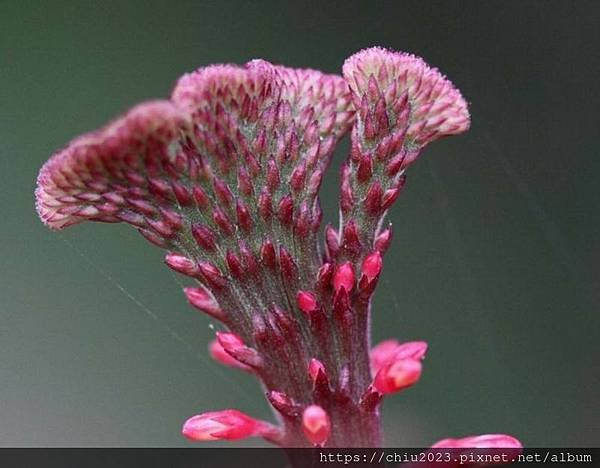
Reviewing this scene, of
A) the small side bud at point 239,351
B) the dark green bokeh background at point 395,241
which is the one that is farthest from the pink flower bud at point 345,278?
the dark green bokeh background at point 395,241

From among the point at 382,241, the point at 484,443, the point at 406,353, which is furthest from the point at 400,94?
the point at 484,443

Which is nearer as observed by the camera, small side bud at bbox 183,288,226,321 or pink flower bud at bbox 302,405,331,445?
pink flower bud at bbox 302,405,331,445

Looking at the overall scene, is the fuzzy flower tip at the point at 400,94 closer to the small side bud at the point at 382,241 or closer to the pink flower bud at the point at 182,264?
the small side bud at the point at 382,241

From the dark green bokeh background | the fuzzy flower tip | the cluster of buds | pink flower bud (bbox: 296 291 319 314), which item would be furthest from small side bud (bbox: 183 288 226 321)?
the dark green bokeh background

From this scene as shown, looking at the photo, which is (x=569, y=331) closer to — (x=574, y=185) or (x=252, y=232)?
(x=574, y=185)

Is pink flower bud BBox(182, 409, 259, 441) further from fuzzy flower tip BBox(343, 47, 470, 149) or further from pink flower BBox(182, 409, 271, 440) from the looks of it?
fuzzy flower tip BBox(343, 47, 470, 149)

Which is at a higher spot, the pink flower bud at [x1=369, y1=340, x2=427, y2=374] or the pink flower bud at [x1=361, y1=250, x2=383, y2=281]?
the pink flower bud at [x1=361, y1=250, x2=383, y2=281]

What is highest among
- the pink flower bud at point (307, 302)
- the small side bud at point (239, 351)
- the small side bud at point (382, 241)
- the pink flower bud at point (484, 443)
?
the small side bud at point (382, 241)
